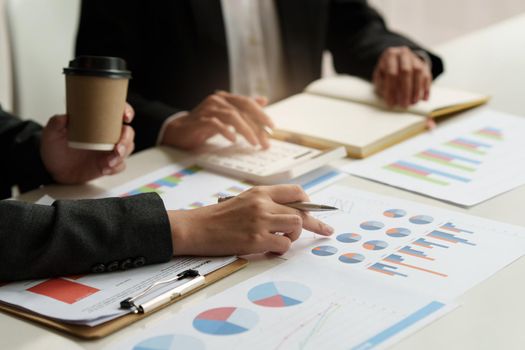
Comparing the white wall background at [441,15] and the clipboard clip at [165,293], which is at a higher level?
the white wall background at [441,15]

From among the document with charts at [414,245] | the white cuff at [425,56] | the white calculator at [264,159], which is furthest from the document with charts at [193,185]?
the white cuff at [425,56]

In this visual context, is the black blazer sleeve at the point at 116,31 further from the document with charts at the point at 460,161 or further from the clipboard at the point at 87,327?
the clipboard at the point at 87,327

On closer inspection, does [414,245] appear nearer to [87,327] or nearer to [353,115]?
[87,327]

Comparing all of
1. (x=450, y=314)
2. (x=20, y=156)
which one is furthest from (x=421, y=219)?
(x=20, y=156)

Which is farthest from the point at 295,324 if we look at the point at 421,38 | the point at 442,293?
the point at 421,38

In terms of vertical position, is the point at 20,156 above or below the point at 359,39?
below

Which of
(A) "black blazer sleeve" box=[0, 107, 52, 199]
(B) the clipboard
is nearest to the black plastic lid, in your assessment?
(A) "black blazer sleeve" box=[0, 107, 52, 199]

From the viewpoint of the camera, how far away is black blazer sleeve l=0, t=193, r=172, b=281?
1.05 meters

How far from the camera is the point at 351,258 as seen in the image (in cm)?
109

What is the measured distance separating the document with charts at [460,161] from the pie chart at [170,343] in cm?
54

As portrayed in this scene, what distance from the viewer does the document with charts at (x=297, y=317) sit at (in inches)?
35.2

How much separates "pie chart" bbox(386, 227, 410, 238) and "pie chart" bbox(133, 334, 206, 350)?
368mm

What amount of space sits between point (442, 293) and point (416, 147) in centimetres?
57

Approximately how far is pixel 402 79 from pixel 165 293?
92 centimetres
